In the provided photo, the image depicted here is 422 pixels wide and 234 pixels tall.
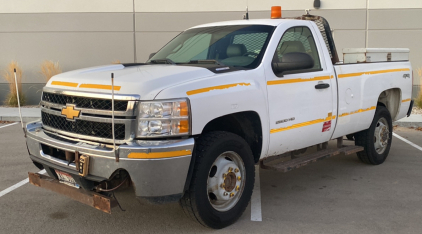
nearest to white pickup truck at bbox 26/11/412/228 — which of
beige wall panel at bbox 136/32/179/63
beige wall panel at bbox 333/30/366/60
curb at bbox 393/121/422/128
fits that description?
curb at bbox 393/121/422/128

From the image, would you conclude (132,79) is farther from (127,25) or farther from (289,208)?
(127,25)

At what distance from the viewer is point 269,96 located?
15.1 feet

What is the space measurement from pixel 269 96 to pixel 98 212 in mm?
2139

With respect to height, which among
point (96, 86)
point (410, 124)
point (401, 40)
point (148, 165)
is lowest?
point (410, 124)

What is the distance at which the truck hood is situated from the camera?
12.3 feet

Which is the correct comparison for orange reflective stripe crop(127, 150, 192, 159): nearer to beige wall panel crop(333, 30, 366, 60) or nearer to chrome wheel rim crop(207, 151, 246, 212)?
chrome wheel rim crop(207, 151, 246, 212)

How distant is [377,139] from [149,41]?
354 inches

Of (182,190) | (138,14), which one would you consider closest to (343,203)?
(182,190)

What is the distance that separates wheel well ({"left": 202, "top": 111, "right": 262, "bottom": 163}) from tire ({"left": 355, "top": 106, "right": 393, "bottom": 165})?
2.55 metres

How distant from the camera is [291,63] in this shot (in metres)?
4.67

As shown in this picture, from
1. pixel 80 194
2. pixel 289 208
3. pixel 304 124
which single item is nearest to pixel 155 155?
pixel 80 194

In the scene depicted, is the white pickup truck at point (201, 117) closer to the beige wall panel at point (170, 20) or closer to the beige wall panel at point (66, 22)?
the beige wall panel at point (170, 20)

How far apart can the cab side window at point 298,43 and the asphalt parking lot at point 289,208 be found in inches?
60.6

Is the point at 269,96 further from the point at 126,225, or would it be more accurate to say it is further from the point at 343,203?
the point at 126,225
